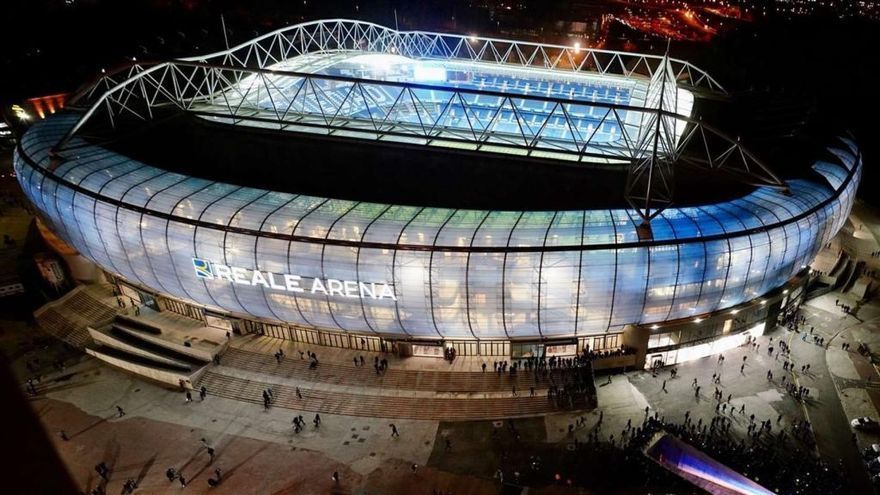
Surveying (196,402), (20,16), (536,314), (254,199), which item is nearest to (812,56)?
(536,314)

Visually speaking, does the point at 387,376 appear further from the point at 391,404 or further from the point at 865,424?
the point at 865,424

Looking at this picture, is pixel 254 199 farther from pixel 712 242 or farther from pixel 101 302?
pixel 712 242

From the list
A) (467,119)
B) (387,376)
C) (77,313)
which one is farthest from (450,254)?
(77,313)

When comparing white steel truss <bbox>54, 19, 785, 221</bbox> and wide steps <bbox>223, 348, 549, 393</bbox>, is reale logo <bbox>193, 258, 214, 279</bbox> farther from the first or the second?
white steel truss <bbox>54, 19, 785, 221</bbox>

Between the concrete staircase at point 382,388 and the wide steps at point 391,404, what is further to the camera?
the concrete staircase at point 382,388

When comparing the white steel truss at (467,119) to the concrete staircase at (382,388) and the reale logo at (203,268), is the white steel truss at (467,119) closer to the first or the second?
the reale logo at (203,268)

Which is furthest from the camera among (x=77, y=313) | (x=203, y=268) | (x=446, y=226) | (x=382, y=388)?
(x=77, y=313)

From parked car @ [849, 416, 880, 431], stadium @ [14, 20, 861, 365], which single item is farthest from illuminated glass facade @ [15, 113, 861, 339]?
parked car @ [849, 416, 880, 431]

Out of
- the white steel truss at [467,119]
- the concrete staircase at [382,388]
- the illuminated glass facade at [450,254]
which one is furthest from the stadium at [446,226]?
the concrete staircase at [382,388]
